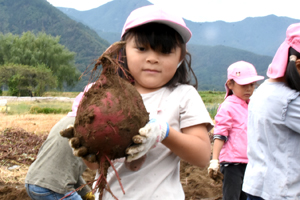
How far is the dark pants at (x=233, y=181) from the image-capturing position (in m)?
2.64

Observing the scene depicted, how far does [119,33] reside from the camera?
130500mm

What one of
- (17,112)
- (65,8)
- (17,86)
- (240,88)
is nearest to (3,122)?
(17,112)

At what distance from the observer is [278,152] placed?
5.86ft

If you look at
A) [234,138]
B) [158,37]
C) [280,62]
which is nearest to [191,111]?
[158,37]

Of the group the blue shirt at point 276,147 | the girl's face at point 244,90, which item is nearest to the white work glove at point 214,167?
the girl's face at point 244,90

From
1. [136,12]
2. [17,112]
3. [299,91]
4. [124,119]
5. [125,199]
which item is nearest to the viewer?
[124,119]

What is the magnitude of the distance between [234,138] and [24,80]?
22.9 metres

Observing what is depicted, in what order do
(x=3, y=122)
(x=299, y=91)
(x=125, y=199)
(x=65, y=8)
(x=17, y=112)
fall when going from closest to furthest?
(x=125, y=199) < (x=299, y=91) < (x=3, y=122) < (x=17, y=112) < (x=65, y=8)

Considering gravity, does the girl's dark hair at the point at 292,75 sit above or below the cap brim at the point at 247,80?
above

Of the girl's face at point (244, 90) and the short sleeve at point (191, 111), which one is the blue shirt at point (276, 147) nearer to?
the short sleeve at point (191, 111)

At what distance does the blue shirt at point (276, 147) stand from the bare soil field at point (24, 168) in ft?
7.24

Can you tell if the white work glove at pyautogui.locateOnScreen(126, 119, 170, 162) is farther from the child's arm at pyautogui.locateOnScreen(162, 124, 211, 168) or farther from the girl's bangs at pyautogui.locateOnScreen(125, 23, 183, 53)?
the girl's bangs at pyautogui.locateOnScreen(125, 23, 183, 53)

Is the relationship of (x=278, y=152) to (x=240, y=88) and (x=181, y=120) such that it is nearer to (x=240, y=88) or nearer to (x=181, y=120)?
(x=181, y=120)

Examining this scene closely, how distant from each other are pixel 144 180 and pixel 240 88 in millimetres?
2101
